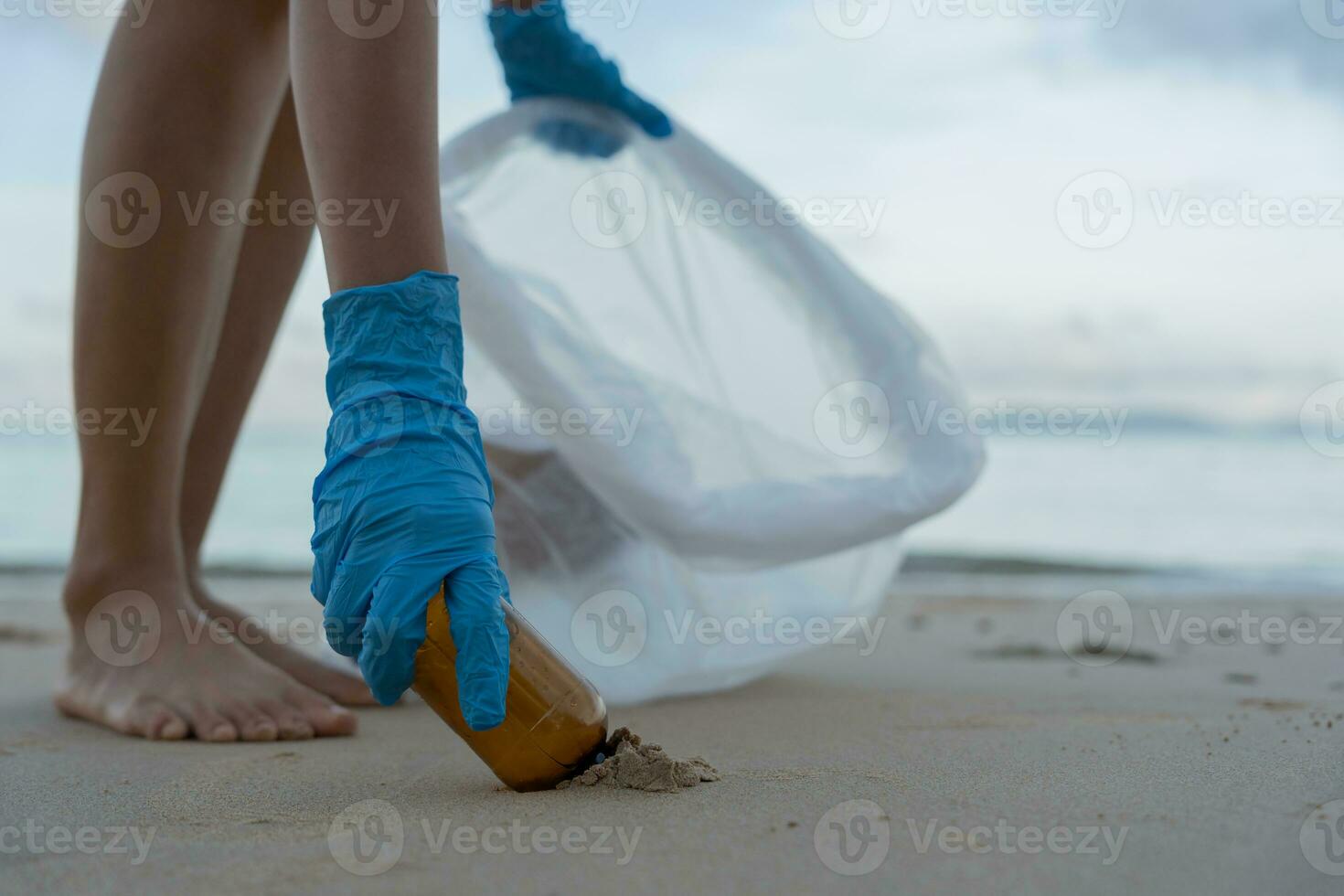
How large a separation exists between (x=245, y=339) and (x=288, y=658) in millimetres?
465

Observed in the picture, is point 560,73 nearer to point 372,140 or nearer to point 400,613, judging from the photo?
point 372,140

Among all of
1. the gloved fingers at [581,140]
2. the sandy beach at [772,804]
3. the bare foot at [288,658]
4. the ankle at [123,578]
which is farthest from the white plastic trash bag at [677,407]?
the ankle at [123,578]

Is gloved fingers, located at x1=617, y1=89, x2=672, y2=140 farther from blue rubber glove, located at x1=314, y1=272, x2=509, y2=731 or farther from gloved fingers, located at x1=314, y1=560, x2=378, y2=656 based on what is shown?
gloved fingers, located at x1=314, y1=560, x2=378, y2=656

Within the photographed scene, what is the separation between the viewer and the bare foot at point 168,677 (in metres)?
1.25

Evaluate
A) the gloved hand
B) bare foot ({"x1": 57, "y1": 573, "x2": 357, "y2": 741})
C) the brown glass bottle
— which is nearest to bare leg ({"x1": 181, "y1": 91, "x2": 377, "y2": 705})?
bare foot ({"x1": 57, "y1": 573, "x2": 357, "y2": 741})

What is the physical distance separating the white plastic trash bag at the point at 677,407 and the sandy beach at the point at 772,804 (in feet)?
0.47

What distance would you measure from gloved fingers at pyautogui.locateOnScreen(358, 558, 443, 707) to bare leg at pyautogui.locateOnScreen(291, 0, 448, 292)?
26cm

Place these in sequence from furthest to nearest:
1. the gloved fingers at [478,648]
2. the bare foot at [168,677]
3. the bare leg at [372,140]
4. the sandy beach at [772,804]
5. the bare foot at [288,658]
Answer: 1. the bare foot at [288,658]
2. the bare foot at [168,677]
3. the bare leg at [372,140]
4. the gloved fingers at [478,648]
5. the sandy beach at [772,804]

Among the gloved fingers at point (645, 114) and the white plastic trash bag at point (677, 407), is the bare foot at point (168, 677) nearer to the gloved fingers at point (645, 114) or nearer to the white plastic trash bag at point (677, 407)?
the white plastic trash bag at point (677, 407)

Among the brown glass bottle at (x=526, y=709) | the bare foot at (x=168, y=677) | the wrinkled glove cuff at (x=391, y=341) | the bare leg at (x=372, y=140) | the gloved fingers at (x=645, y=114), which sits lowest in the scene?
the bare foot at (x=168, y=677)

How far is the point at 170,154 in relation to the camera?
1318mm

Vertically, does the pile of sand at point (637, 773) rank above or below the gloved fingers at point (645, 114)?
→ below

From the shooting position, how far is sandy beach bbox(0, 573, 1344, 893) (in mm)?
685

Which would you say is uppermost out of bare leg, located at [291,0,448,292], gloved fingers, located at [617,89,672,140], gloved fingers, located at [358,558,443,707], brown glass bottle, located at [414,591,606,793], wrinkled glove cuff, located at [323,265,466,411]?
gloved fingers, located at [617,89,672,140]
